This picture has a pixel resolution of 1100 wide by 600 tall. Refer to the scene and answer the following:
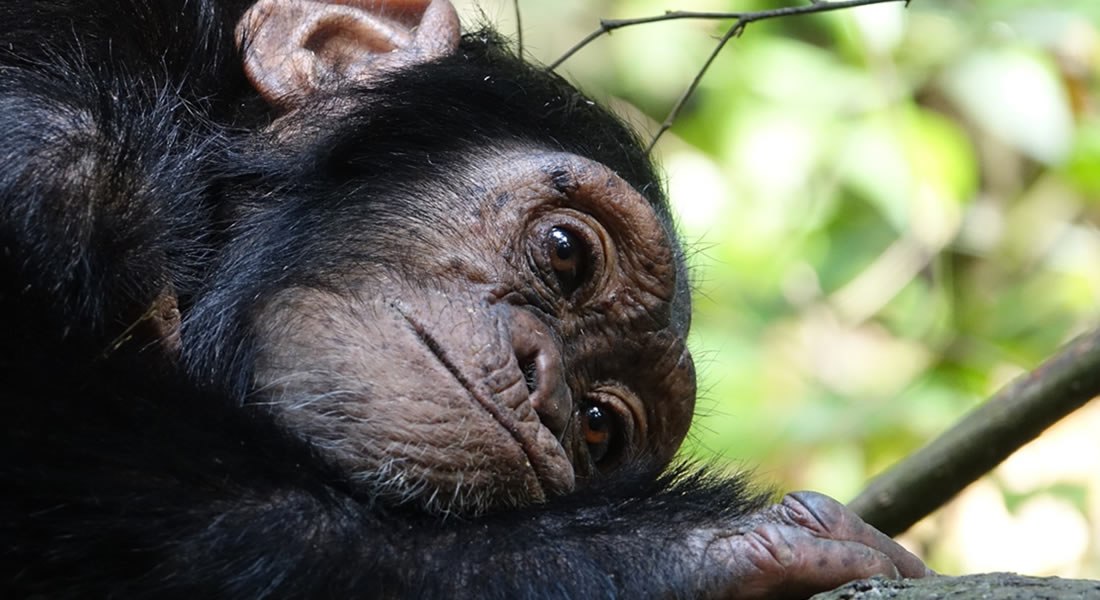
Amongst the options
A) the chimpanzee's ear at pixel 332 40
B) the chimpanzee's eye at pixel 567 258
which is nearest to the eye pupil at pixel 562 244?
the chimpanzee's eye at pixel 567 258

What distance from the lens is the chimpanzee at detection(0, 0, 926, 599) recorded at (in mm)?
2139

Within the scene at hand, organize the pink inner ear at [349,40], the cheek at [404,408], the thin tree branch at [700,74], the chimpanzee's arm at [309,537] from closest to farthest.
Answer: the chimpanzee's arm at [309,537] < the cheek at [404,408] < the thin tree branch at [700,74] < the pink inner ear at [349,40]

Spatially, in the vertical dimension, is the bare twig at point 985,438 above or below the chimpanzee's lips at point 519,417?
above

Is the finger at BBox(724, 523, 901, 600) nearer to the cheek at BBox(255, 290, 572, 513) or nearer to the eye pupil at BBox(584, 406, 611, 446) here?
the cheek at BBox(255, 290, 572, 513)

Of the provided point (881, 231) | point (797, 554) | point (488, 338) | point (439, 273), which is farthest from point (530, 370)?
point (881, 231)

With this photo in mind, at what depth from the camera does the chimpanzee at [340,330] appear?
2139 mm

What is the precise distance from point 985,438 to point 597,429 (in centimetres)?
95

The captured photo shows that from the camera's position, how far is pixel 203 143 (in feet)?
10.2

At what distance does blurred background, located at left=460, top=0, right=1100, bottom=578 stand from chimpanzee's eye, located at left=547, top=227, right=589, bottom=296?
260 centimetres

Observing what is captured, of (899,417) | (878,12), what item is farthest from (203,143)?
(899,417)

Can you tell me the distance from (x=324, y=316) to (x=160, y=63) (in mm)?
784

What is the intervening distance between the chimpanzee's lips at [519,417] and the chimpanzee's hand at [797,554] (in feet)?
1.83

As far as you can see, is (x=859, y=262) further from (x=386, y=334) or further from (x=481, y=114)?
(x=386, y=334)

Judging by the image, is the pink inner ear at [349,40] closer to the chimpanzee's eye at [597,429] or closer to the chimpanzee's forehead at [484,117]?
the chimpanzee's forehead at [484,117]
